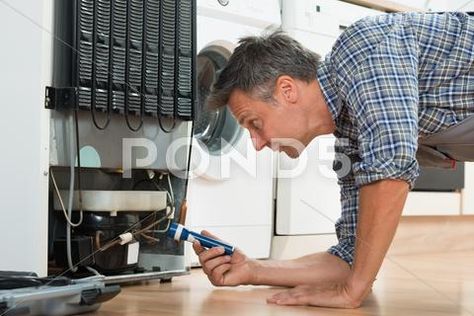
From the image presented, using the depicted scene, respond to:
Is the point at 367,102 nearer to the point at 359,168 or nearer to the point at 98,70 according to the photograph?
the point at 359,168

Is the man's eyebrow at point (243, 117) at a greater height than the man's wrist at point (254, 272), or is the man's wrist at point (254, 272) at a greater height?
the man's eyebrow at point (243, 117)

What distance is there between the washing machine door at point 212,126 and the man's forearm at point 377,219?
0.73 metres

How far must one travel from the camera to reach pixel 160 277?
1.57 meters

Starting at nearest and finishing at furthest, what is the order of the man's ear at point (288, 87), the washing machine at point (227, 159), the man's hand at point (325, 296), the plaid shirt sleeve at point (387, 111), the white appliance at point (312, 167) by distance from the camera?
the plaid shirt sleeve at point (387, 111)
the man's hand at point (325, 296)
the man's ear at point (288, 87)
the washing machine at point (227, 159)
the white appliance at point (312, 167)

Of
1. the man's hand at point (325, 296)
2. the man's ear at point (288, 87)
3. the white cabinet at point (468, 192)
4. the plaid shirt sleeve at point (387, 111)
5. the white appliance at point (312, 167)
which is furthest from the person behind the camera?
the white cabinet at point (468, 192)

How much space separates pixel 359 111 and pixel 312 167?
107 cm

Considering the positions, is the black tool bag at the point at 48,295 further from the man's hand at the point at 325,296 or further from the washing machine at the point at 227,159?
the washing machine at the point at 227,159

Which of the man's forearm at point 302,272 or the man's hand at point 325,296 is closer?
the man's hand at point 325,296

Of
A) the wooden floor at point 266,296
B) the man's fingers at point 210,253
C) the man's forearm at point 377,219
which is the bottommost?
the wooden floor at point 266,296

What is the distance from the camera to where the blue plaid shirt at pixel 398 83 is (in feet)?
3.57

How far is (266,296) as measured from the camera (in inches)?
53.1

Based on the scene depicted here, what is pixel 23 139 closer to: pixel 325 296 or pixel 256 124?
pixel 256 124

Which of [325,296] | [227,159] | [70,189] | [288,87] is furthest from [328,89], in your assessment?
[227,159]

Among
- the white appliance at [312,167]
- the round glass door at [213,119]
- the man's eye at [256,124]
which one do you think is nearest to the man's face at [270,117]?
the man's eye at [256,124]
